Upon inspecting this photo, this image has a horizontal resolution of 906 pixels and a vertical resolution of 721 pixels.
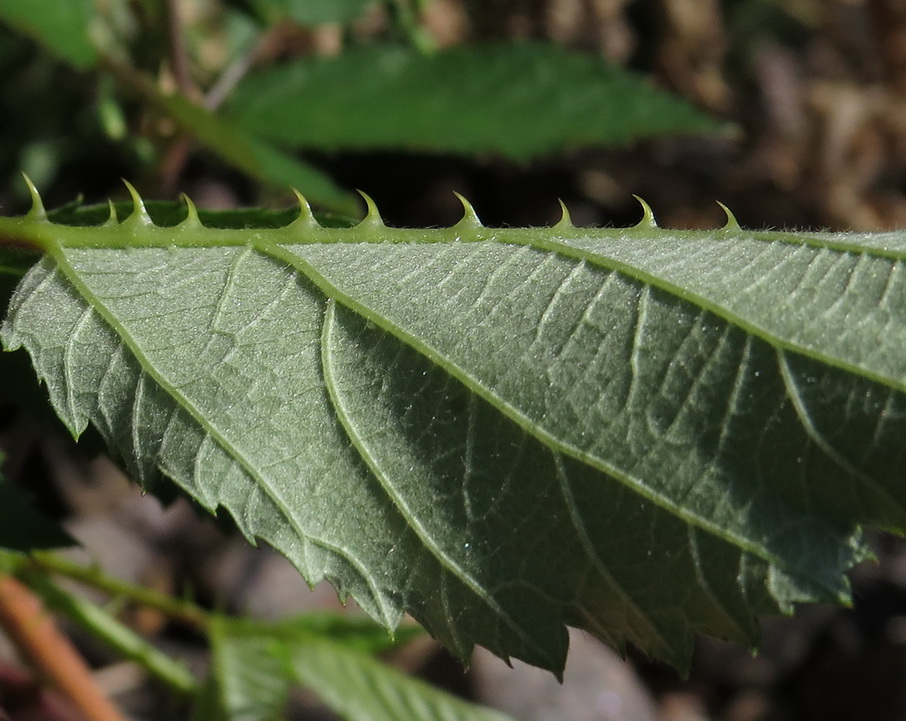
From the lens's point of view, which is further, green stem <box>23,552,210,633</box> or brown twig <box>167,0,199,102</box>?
brown twig <box>167,0,199,102</box>

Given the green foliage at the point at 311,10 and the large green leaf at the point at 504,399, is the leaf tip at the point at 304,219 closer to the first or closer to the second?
the large green leaf at the point at 504,399

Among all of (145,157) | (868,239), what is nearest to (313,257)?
(868,239)

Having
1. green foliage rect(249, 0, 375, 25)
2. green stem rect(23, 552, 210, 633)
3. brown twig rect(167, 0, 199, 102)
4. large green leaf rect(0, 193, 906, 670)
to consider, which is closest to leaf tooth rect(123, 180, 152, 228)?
large green leaf rect(0, 193, 906, 670)

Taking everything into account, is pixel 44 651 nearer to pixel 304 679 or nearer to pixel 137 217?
pixel 304 679

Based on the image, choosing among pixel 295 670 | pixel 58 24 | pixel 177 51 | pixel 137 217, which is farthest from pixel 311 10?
pixel 295 670

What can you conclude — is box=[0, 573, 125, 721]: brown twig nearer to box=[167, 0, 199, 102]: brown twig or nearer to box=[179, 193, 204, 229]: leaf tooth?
box=[179, 193, 204, 229]: leaf tooth

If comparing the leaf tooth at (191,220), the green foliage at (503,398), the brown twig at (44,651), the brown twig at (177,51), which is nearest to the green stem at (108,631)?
the brown twig at (44,651)
